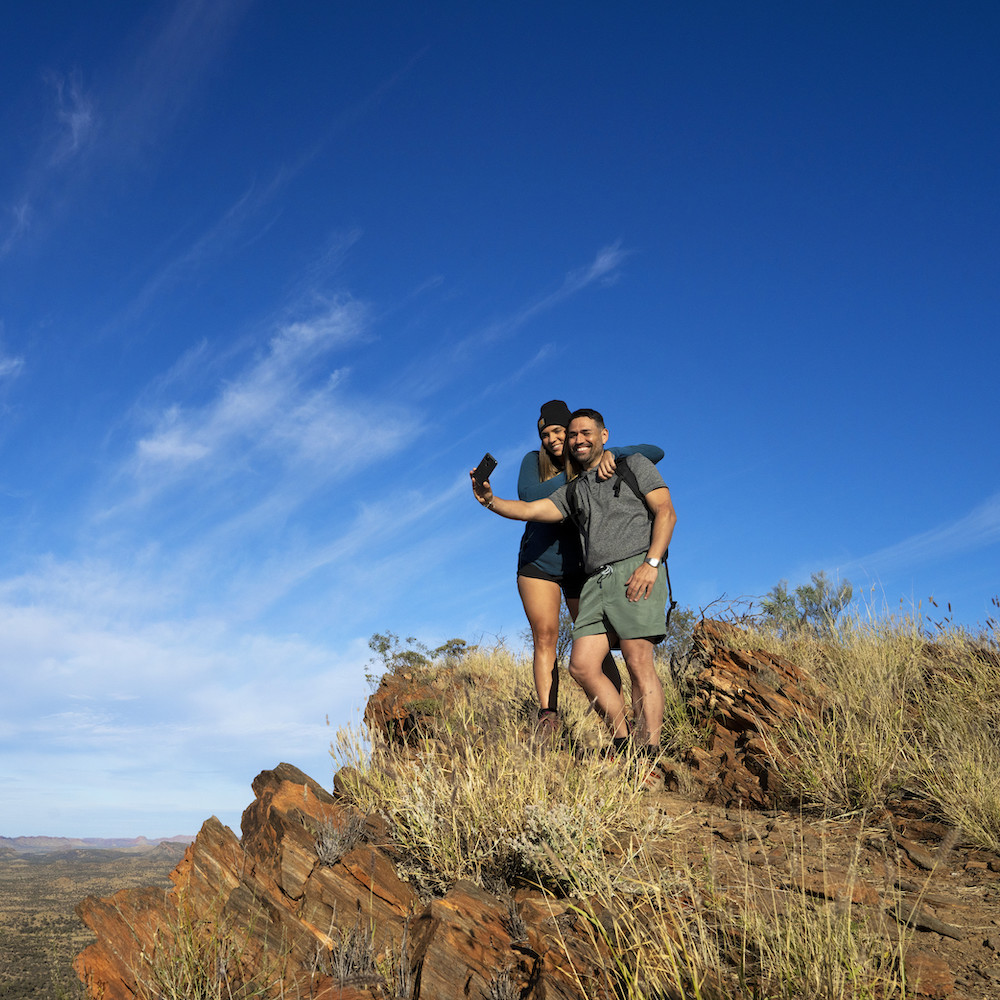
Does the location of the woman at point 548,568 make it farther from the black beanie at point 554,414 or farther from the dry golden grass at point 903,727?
the dry golden grass at point 903,727

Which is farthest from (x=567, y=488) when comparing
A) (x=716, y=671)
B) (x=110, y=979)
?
(x=110, y=979)

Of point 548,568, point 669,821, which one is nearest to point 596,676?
point 548,568

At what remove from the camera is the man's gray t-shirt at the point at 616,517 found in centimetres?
556

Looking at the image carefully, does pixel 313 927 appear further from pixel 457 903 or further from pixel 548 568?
pixel 548 568

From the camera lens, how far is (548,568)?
6070 millimetres

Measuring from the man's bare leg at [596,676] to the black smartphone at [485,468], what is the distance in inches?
58.1

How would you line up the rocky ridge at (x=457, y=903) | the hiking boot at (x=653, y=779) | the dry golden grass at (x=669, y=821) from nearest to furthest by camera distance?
1. the dry golden grass at (x=669, y=821)
2. the rocky ridge at (x=457, y=903)
3. the hiking boot at (x=653, y=779)

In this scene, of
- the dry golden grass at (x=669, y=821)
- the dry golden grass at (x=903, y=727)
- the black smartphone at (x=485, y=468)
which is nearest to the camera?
the dry golden grass at (x=669, y=821)

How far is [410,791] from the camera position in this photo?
4578 mm

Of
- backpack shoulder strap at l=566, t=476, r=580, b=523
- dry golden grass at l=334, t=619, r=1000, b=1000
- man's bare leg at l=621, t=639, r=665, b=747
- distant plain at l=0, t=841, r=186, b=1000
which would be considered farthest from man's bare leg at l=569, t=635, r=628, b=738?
distant plain at l=0, t=841, r=186, b=1000

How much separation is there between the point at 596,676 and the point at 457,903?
2372 millimetres

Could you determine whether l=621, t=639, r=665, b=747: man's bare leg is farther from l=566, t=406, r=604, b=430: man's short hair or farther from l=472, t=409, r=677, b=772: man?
l=566, t=406, r=604, b=430: man's short hair

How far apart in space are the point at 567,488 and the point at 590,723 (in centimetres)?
249

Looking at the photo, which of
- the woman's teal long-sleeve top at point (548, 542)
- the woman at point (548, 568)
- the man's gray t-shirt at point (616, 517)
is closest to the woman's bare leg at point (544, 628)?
the woman at point (548, 568)
